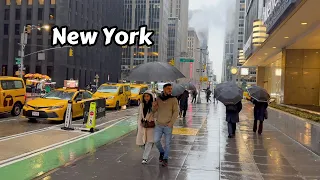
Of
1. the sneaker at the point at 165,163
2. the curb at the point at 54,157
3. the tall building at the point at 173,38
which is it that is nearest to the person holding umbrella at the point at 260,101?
the curb at the point at 54,157

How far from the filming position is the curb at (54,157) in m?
6.78


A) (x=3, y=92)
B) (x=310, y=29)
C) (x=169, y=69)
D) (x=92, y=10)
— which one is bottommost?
(x=3, y=92)

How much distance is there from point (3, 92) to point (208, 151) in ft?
36.0

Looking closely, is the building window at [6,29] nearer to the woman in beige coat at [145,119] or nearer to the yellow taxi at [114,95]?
the yellow taxi at [114,95]

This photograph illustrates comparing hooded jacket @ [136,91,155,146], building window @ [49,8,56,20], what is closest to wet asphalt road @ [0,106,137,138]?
hooded jacket @ [136,91,155,146]

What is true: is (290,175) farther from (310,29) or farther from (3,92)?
(3,92)

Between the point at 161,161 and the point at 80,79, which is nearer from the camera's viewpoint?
the point at 161,161

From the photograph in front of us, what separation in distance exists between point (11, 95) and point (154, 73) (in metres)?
10.6

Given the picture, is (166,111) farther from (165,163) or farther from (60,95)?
(60,95)

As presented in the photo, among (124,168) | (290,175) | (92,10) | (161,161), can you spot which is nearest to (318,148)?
(290,175)

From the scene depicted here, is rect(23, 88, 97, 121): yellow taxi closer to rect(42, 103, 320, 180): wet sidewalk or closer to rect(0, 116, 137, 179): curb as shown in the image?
rect(0, 116, 137, 179): curb

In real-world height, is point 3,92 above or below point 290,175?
above

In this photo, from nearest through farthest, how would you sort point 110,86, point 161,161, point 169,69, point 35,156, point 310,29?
point 161,161 → point 35,156 → point 169,69 → point 310,29 → point 110,86

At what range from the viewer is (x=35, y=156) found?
8305mm
